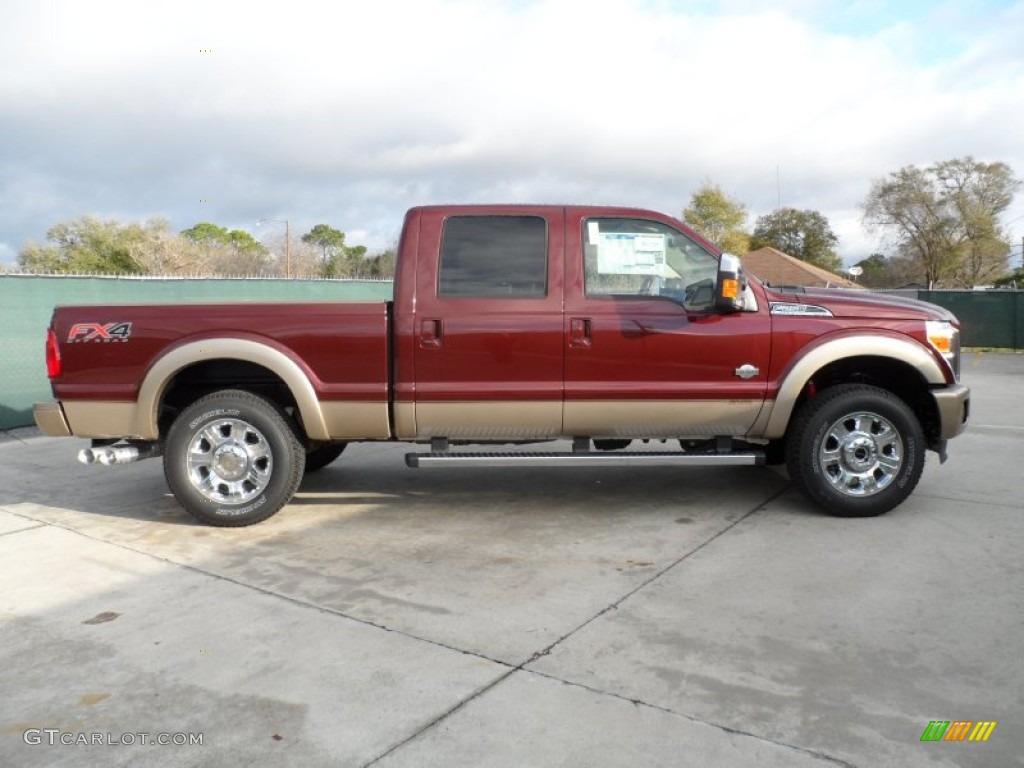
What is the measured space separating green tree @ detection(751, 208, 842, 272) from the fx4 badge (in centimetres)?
7391

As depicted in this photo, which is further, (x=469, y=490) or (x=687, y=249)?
(x=469, y=490)

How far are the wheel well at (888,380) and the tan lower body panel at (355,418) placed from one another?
9.07 feet

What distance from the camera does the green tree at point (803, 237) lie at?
75.4m

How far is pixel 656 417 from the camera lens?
532cm

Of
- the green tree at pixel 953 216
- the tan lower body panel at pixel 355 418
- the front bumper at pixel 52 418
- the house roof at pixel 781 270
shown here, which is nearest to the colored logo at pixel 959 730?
the tan lower body panel at pixel 355 418

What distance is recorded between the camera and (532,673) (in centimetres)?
330

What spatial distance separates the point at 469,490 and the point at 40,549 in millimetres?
2862

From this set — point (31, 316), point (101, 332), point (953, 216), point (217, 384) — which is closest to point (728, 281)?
point (217, 384)

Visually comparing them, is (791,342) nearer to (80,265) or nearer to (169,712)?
(169,712)

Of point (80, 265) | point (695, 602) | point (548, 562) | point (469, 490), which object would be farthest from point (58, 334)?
point (80, 265)

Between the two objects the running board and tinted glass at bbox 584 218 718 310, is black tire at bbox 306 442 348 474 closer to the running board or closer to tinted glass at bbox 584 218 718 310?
the running board

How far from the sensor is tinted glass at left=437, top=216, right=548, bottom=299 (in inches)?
208

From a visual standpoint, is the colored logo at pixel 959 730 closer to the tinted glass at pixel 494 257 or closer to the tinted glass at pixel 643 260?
the tinted glass at pixel 643 260

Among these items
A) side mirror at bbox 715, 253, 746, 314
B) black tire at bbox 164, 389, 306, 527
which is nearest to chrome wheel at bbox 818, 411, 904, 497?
side mirror at bbox 715, 253, 746, 314
